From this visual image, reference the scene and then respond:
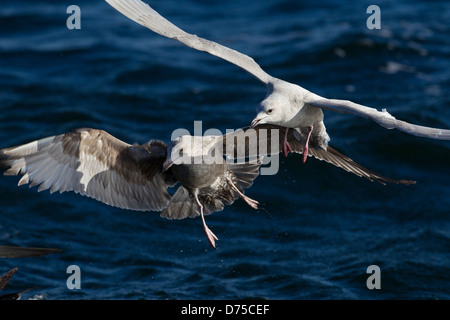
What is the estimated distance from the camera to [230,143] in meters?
7.52

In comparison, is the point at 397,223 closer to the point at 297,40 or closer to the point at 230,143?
the point at 230,143

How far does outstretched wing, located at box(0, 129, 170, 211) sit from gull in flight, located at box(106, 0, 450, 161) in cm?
108

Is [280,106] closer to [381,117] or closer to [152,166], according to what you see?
[381,117]

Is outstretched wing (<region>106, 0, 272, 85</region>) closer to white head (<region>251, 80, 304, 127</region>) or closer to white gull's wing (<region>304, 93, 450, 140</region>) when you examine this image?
white head (<region>251, 80, 304, 127</region>)

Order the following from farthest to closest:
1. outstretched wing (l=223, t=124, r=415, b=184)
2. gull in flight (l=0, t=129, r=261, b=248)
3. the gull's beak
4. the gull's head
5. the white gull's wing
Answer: outstretched wing (l=223, t=124, r=415, b=184), gull in flight (l=0, t=129, r=261, b=248), the gull's beak, the gull's head, the white gull's wing

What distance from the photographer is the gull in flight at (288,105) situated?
6121 millimetres

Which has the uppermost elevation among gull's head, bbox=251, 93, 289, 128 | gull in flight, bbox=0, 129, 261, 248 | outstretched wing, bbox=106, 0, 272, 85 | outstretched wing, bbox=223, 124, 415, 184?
outstretched wing, bbox=106, 0, 272, 85

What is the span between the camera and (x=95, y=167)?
7.11 metres

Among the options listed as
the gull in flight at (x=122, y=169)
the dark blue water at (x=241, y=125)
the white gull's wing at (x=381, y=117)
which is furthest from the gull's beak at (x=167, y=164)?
the dark blue water at (x=241, y=125)

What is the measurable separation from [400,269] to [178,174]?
142 inches

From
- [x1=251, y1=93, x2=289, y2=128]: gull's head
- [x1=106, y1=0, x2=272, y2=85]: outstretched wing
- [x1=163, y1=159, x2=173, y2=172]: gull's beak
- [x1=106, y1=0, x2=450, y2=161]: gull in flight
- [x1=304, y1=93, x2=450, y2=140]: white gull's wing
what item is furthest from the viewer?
[x1=106, y1=0, x2=272, y2=85]: outstretched wing

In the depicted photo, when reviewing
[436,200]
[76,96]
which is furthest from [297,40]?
[436,200]

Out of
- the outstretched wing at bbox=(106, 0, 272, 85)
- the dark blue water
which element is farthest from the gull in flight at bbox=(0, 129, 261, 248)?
the dark blue water

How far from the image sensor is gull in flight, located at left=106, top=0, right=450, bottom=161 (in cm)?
612
